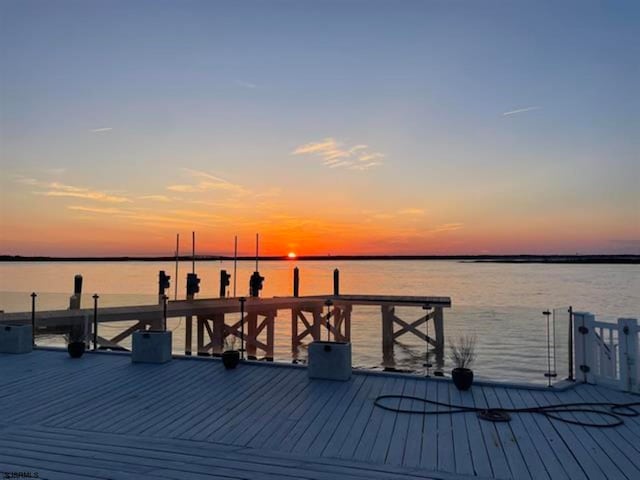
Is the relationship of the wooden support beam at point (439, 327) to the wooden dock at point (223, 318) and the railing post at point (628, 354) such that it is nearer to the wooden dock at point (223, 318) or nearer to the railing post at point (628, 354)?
the wooden dock at point (223, 318)

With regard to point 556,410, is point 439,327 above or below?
below

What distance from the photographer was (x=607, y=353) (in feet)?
20.3

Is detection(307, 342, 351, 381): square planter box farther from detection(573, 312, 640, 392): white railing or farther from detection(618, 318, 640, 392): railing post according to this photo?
detection(618, 318, 640, 392): railing post

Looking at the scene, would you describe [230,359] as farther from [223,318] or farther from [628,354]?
[223,318]

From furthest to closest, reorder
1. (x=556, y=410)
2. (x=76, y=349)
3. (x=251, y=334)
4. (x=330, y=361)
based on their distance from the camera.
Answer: (x=251, y=334), (x=76, y=349), (x=330, y=361), (x=556, y=410)

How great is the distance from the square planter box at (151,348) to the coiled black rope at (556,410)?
3913mm

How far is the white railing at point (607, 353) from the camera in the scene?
5.82 m

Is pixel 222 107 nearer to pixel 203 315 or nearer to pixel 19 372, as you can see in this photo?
pixel 203 315

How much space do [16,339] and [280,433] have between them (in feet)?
21.4

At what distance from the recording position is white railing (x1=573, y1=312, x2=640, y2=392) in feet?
19.1

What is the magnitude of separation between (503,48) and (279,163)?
9.67m

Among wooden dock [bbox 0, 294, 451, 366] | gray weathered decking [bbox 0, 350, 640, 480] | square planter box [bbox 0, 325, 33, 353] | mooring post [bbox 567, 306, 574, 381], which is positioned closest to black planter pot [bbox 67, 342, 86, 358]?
square planter box [bbox 0, 325, 33, 353]

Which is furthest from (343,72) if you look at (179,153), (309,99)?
(179,153)

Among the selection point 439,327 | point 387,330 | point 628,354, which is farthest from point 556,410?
point 387,330
